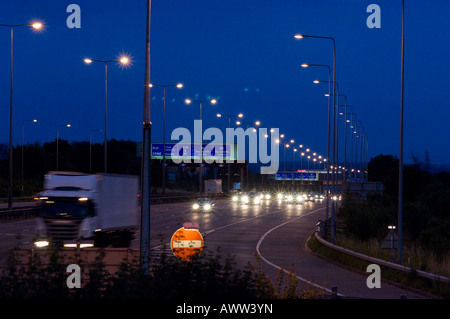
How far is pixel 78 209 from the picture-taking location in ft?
79.0

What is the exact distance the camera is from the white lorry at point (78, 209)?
23.6 metres

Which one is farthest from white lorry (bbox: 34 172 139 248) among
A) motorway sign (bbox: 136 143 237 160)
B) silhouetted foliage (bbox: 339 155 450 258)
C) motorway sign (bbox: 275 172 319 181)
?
motorway sign (bbox: 275 172 319 181)

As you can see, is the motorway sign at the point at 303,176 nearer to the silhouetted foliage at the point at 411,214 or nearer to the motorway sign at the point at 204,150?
the motorway sign at the point at 204,150

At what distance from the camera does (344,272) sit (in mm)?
21969

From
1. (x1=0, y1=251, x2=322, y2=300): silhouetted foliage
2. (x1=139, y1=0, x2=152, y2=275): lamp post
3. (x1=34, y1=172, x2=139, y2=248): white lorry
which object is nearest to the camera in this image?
(x1=0, y1=251, x2=322, y2=300): silhouetted foliage

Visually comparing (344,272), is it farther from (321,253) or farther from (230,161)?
(230,161)

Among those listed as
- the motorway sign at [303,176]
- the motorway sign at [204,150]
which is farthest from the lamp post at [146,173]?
the motorway sign at [303,176]

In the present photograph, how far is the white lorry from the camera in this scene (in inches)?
931

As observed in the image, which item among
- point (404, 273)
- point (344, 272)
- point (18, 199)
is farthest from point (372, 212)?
point (18, 199)

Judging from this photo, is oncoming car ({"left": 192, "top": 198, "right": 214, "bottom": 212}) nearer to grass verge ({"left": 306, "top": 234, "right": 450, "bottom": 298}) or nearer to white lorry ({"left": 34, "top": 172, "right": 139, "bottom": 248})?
grass verge ({"left": 306, "top": 234, "right": 450, "bottom": 298})

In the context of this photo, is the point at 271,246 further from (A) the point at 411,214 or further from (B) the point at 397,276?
(A) the point at 411,214
